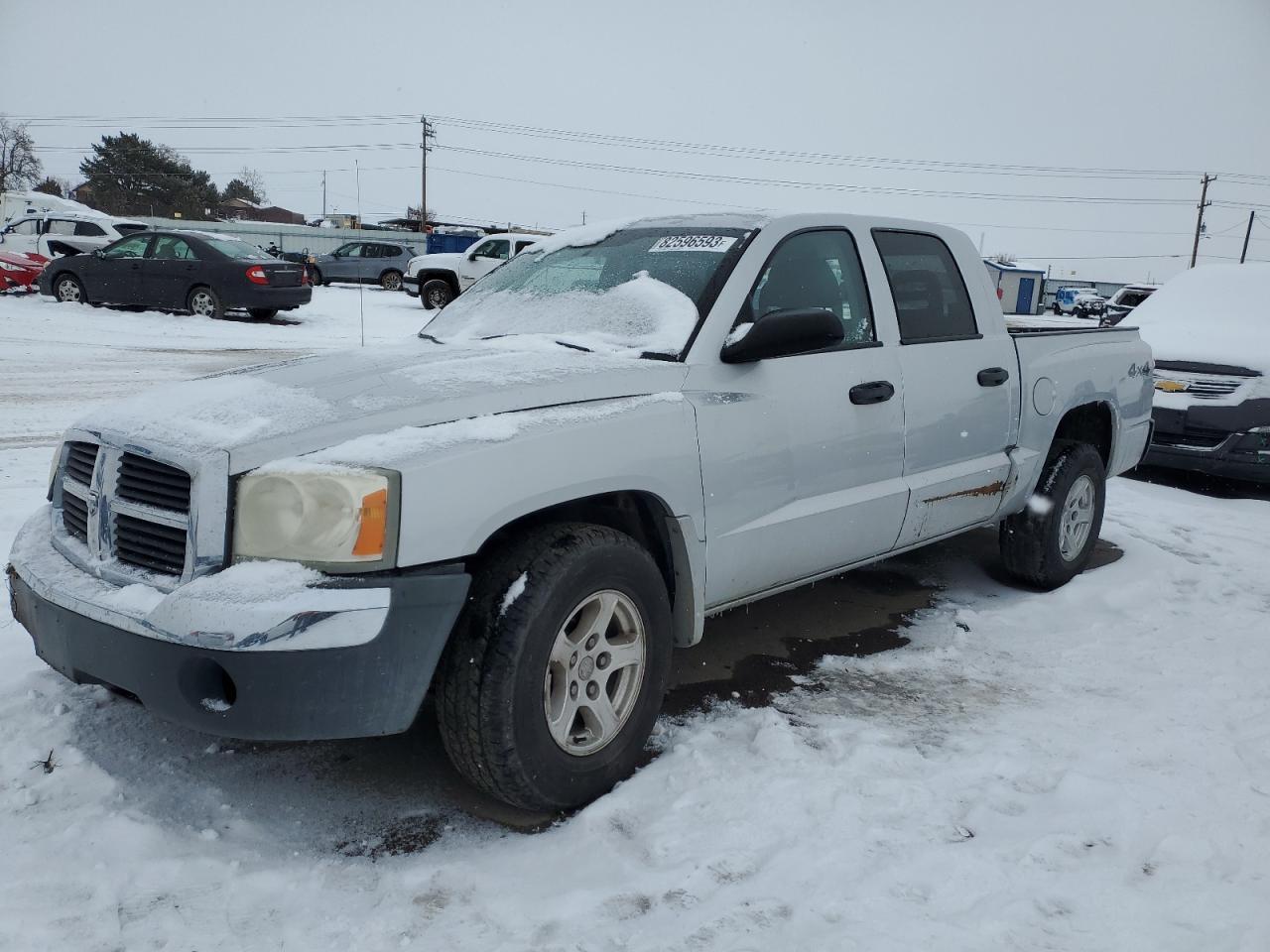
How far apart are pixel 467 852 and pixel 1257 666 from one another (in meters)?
3.28

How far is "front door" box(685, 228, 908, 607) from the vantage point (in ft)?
10.3

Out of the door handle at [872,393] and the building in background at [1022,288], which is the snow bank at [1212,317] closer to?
the door handle at [872,393]

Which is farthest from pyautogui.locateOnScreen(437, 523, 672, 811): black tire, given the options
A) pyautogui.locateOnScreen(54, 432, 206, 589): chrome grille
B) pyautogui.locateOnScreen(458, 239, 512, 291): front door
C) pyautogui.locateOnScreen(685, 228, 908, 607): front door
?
pyautogui.locateOnScreen(458, 239, 512, 291): front door

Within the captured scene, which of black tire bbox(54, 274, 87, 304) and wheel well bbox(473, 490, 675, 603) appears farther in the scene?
black tire bbox(54, 274, 87, 304)

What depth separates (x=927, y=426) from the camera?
154 inches

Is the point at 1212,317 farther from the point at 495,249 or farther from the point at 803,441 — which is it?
the point at 495,249

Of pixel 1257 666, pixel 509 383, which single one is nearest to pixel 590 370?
pixel 509 383

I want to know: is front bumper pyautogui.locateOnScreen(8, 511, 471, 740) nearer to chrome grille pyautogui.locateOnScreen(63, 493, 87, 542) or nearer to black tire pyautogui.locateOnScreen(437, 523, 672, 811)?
black tire pyautogui.locateOnScreen(437, 523, 672, 811)

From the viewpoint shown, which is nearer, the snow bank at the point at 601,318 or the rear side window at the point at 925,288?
the snow bank at the point at 601,318

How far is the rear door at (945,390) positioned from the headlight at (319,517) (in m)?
2.24

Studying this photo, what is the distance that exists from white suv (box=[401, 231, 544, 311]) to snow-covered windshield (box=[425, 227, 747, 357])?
1757 cm

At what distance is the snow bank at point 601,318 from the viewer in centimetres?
325

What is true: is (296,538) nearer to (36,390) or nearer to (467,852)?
(467,852)

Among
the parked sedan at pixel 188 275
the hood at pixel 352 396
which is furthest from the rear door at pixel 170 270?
the hood at pixel 352 396
